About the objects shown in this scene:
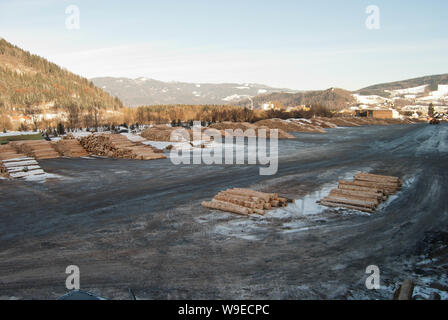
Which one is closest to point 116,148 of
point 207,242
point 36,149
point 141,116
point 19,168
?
point 36,149

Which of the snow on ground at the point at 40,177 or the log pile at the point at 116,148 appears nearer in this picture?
the snow on ground at the point at 40,177

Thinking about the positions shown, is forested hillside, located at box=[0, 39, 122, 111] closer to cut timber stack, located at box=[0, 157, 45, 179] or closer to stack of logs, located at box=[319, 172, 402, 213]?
cut timber stack, located at box=[0, 157, 45, 179]

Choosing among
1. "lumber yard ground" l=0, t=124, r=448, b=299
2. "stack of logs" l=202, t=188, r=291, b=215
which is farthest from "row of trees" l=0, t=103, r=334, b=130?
"stack of logs" l=202, t=188, r=291, b=215

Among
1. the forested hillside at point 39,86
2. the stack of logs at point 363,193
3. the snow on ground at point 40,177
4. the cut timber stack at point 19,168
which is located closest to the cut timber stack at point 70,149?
the cut timber stack at point 19,168

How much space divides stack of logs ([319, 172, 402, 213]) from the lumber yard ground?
424 mm

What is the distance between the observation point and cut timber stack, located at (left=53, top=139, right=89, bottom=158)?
80.3 feet

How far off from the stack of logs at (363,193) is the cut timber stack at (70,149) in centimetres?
2060

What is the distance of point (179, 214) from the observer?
10.4 metres

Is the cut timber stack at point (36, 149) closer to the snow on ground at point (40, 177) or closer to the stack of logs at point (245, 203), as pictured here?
the snow on ground at point (40, 177)

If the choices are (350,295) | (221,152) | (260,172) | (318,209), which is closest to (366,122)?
(221,152)

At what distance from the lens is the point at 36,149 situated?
23531mm

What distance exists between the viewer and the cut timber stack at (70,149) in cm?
2447
